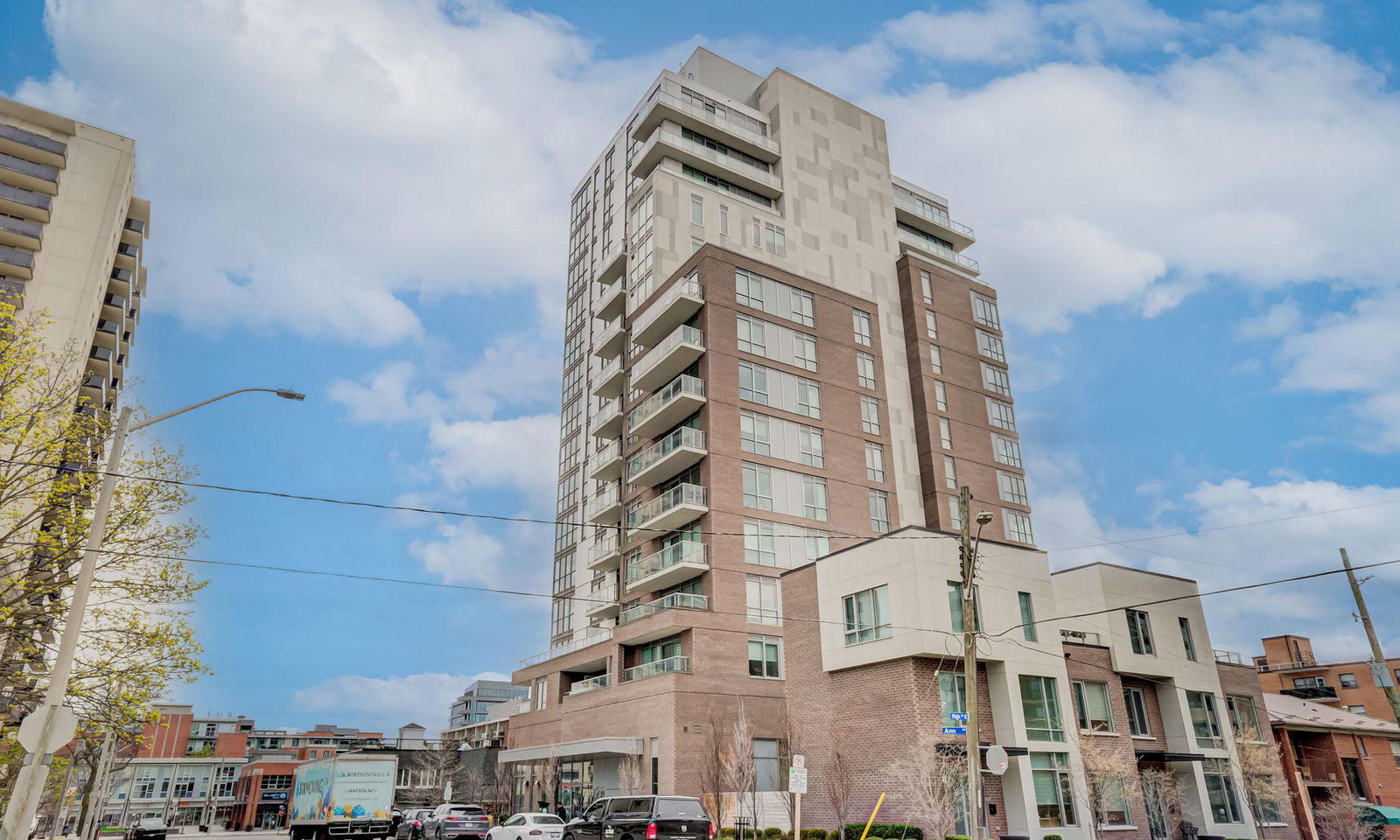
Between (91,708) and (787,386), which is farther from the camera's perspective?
(787,386)

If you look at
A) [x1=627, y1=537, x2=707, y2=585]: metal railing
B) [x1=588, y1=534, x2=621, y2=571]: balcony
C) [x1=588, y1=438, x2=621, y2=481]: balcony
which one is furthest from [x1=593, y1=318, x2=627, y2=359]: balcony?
[x1=627, y1=537, x2=707, y2=585]: metal railing

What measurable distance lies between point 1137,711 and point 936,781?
14773 mm

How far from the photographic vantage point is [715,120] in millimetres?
60562

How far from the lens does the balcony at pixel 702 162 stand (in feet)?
192

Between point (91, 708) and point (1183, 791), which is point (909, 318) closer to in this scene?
point (1183, 791)

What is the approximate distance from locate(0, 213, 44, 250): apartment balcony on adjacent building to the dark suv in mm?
64810

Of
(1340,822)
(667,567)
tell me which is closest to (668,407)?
(667,567)

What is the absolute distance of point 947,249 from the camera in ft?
243

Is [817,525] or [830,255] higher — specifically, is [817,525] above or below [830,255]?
below

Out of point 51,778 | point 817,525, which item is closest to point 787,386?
point 817,525

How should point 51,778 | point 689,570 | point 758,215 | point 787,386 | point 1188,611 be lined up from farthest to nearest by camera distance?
point 758,215 < point 787,386 < point 689,570 < point 1188,611 < point 51,778

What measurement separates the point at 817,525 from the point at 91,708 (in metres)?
36.4

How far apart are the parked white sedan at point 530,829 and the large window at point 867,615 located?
13.2 metres

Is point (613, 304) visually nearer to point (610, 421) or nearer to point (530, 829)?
point (610, 421)
